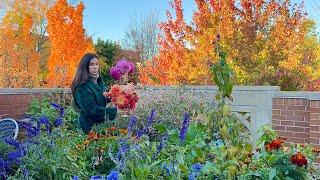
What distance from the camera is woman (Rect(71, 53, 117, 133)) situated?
13.9 feet

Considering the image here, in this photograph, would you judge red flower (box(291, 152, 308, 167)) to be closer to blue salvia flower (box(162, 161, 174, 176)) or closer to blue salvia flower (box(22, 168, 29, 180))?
blue salvia flower (box(162, 161, 174, 176))

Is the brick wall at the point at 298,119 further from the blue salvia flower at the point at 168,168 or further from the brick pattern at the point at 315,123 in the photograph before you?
the blue salvia flower at the point at 168,168

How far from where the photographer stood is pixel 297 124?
17.7 feet

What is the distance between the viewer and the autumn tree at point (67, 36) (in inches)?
581

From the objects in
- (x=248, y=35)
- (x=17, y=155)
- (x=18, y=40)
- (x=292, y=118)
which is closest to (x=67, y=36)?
(x=18, y=40)

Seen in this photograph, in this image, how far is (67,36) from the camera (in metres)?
14.8

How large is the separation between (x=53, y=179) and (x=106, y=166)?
1.58ft

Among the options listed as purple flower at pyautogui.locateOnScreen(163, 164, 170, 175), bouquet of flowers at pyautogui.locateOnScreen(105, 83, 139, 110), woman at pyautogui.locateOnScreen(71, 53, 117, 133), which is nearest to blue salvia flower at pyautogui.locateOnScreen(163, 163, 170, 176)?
purple flower at pyautogui.locateOnScreen(163, 164, 170, 175)

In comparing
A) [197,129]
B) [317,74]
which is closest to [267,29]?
[317,74]

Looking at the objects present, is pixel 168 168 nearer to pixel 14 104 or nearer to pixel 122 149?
pixel 122 149

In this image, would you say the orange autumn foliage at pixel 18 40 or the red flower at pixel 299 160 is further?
the orange autumn foliage at pixel 18 40

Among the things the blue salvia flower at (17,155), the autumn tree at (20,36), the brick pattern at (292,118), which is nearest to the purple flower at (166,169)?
the blue salvia flower at (17,155)

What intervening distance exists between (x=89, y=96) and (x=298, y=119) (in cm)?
255

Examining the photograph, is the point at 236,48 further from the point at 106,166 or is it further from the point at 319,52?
the point at 106,166
